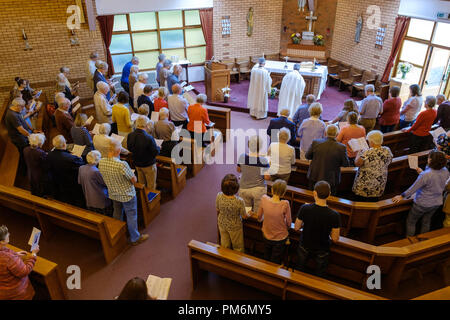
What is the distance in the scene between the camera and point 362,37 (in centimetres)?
1029

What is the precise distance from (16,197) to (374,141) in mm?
4854

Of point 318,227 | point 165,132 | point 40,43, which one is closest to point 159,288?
point 318,227

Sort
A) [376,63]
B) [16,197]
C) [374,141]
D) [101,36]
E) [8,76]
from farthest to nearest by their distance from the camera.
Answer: [376,63]
[101,36]
[8,76]
[16,197]
[374,141]

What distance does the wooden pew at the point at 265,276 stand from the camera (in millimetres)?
3354

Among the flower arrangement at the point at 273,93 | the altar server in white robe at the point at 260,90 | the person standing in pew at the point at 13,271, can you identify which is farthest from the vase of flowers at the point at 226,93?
the person standing in pew at the point at 13,271

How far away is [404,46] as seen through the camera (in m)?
9.50

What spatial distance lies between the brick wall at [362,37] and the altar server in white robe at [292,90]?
9.95 feet

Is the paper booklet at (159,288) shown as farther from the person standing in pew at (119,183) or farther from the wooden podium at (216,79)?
the wooden podium at (216,79)

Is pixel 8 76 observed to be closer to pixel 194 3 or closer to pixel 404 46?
pixel 194 3

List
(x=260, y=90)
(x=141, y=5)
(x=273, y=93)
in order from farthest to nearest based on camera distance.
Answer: (x=273, y=93)
(x=141, y=5)
(x=260, y=90)

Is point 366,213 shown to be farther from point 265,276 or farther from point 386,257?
point 265,276

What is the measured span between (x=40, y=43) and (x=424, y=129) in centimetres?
890
